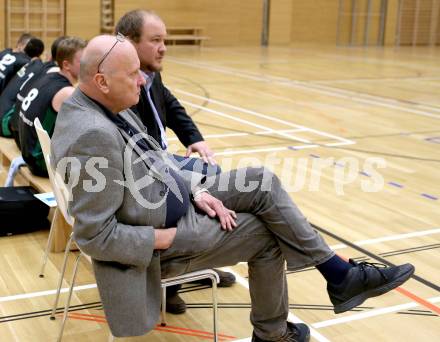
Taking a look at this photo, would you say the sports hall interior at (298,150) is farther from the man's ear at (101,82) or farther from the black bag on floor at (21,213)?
the man's ear at (101,82)

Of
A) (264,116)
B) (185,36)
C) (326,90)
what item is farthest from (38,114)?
(185,36)

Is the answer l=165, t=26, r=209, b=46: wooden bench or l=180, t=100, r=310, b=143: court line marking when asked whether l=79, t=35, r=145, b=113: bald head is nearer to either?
l=180, t=100, r=310, b=143: court line marking

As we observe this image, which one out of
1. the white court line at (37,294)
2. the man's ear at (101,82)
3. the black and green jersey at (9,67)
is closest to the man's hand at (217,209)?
the man's ear at (101,82)

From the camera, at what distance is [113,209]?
2.43m

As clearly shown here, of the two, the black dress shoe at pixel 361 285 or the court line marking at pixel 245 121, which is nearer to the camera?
the black dress shoe at pixel 361 285

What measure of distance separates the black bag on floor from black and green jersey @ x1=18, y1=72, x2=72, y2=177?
0.78ft

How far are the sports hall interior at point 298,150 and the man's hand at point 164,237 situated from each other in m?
0.77

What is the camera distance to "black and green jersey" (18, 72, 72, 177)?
4.57 metres

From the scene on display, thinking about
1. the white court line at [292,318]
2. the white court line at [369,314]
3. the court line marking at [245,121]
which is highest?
the court line marking at [245,121]

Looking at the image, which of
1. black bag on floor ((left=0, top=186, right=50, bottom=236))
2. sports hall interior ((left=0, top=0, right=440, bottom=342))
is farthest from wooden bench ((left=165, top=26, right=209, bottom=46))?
black bag on floor ((left=0, top=186, right=50, bottom=236))

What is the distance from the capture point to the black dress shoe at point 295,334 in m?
2.96

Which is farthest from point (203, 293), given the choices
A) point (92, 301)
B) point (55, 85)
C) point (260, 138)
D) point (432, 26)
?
point (432, 26)

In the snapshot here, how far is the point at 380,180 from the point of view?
614 cm

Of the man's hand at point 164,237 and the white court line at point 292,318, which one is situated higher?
the man's hand at point 164,237
